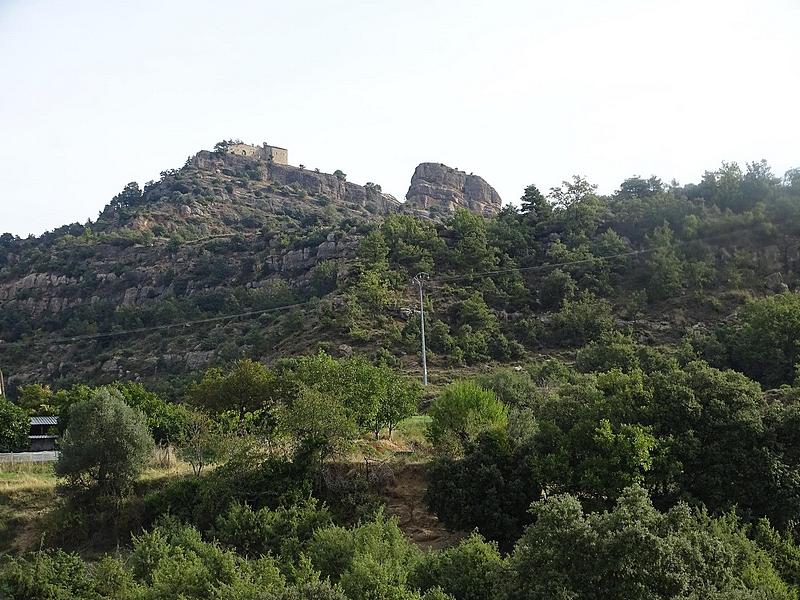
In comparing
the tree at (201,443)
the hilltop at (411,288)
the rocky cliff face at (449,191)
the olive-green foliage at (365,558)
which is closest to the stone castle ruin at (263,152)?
the rocky cliff face at (449,191)

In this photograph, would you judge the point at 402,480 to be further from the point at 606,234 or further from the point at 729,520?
the point at 606,234

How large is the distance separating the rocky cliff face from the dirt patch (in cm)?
9162

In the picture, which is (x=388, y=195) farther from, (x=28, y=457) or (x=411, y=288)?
(x=28, y=457)

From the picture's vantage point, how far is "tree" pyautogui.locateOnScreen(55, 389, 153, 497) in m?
21.6

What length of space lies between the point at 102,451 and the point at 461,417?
11.2m

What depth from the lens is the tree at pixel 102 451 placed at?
850 inches

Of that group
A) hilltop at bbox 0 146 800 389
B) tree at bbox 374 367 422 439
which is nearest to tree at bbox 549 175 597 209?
hilltop at bbox 0 146 800 389

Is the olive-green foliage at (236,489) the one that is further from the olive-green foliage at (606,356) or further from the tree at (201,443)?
the olive-green foliage at (606,356)

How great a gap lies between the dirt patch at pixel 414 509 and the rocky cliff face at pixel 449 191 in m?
91.6

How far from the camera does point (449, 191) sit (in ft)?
393

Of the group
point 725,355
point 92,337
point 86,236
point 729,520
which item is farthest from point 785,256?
point 86,236

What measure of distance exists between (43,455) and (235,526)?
1230 cm

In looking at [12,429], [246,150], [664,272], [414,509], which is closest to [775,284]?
[664,272]

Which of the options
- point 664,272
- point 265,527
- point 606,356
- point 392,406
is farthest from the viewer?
point 664,272
